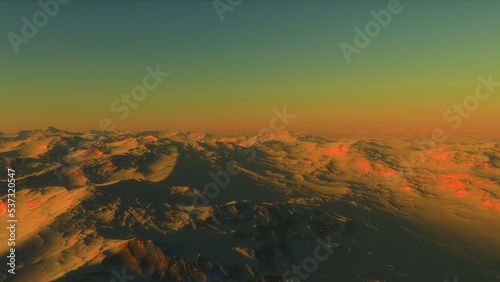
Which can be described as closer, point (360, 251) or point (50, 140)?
point (360, 251)

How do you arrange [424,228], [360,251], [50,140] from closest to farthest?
[360,251]
[424,228]
[50,140]

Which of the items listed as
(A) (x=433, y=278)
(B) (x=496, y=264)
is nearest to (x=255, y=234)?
(A) (x=433, y=278)

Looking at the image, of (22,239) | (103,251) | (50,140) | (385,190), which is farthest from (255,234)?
(50,140)

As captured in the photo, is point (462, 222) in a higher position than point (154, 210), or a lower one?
lower

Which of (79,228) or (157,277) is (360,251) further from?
(79,228)

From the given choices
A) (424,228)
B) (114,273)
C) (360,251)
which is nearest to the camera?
(114,273)

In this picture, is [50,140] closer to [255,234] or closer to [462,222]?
[255,234]
